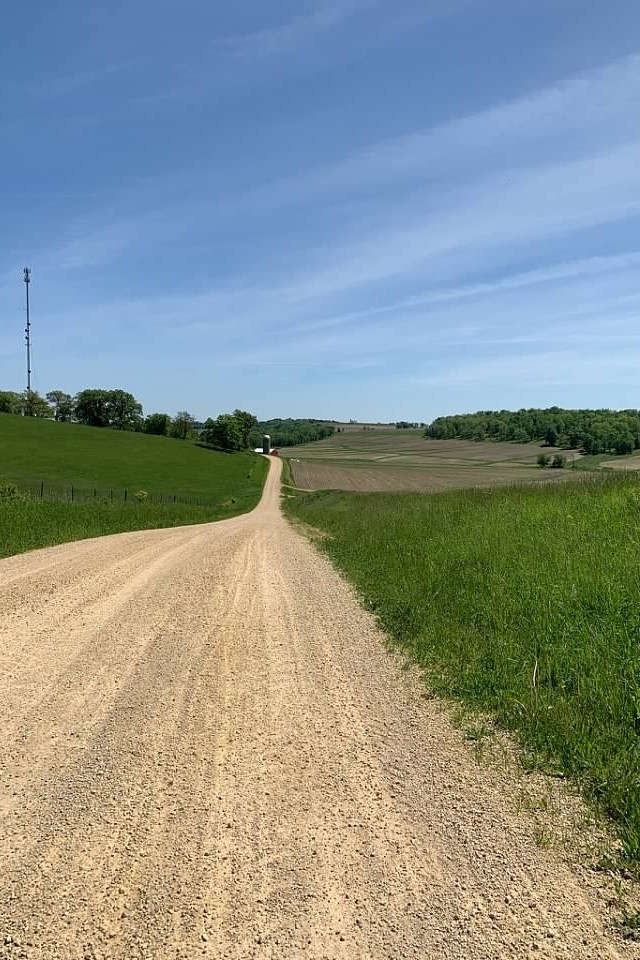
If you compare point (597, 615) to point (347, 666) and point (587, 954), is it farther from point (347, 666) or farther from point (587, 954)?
point (587, 954)

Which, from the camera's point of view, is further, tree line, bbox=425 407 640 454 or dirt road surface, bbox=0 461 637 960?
tree line, bbox=425 407 640 454

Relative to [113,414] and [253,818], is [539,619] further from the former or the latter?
[113,414]

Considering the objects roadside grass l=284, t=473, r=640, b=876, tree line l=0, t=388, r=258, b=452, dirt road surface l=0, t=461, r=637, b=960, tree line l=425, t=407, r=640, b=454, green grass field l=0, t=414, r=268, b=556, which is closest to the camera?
dirt road surface l=0, t=461, r=637, b=960

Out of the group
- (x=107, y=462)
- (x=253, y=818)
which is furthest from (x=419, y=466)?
(x=253, y=818)

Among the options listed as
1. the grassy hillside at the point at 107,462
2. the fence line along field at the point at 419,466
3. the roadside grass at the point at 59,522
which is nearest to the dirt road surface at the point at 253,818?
the roadside grass at the point at 59,522

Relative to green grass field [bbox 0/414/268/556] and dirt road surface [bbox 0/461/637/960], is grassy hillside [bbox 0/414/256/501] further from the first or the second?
dirt road surface [bbox 0/461/637/960]

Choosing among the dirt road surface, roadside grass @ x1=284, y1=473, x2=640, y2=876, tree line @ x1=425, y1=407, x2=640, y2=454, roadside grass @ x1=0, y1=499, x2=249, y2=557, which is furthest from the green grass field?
Result: tree line @ x1=425, y1=407, x2=640, y2=454

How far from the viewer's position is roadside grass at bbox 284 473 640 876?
5027mm

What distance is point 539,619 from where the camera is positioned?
26.1ft

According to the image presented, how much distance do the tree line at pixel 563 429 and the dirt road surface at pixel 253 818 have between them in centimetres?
10057

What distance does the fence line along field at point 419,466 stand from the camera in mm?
78438

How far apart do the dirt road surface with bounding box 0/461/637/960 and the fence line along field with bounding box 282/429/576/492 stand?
1758 inches

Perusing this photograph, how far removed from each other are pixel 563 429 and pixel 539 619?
144800 mm

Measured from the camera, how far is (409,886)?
358 cm
